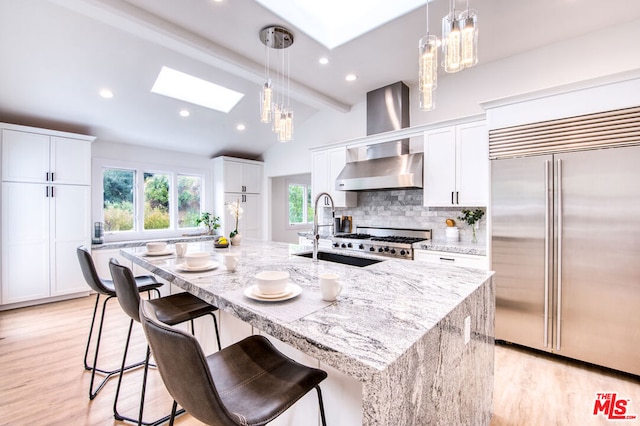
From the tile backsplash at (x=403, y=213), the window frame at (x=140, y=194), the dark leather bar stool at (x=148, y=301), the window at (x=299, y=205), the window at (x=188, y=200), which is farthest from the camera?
the window at (x=299, y=205)

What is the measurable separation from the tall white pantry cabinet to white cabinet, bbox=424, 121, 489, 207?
4758mm

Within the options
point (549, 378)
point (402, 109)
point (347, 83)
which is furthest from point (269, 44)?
point (549, 378)

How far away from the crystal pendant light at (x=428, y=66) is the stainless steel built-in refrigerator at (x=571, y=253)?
146 centimetres

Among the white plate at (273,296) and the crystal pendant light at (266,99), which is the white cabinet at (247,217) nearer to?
the crystal pendant light at (266,99)

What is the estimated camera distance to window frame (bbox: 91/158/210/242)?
4668 mm

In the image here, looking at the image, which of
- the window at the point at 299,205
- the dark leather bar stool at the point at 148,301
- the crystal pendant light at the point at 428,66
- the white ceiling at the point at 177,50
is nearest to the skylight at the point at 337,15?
the white ceiling at the point at 177,50

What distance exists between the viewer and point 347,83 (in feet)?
13.0

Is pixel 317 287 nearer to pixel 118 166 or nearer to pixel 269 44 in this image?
pixel 269 44

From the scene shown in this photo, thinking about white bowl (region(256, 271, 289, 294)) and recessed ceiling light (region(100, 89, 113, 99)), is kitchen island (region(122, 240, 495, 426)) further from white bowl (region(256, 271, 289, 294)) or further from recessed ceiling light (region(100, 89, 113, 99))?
recessed ceiling light (region(100, 89, 113, 99))

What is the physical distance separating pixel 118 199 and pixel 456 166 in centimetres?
527

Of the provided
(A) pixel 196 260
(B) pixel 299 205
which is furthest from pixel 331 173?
(A) pixel 196 260

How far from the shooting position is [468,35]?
148 cm

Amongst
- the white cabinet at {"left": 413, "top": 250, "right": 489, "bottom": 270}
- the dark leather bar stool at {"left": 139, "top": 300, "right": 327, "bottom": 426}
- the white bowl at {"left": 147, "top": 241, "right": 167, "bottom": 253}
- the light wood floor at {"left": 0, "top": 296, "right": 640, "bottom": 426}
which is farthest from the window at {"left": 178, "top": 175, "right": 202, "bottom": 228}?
the dark leather bar stool at {"left": 139, "top": 300, "right": 327, "bottom": 426}

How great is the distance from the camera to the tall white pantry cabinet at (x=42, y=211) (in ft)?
12.0
